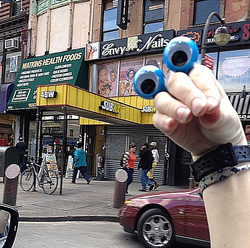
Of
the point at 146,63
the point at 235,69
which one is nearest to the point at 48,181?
the point at 146,63

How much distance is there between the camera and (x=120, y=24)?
15.9 meters

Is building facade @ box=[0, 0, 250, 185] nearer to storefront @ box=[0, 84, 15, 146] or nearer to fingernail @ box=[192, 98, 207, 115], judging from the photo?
storefront @ box=[0, 84, 15, 146]

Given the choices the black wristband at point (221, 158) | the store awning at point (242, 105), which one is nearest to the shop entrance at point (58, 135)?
the store awning at point (242, 105)

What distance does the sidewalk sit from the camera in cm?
831

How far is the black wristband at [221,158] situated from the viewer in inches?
39.8

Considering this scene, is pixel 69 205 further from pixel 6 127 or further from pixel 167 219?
pixel 6 127

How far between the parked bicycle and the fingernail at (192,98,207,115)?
11.3 m

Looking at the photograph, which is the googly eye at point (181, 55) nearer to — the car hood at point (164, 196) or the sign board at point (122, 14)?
the car hood at point (164, 196)

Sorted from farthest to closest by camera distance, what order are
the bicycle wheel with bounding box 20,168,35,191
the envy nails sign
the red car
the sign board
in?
the sign board → the envy nails sign → the bicycle wheel with bounding box 20,168,35,191 → the red car

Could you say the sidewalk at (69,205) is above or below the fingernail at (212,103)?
below

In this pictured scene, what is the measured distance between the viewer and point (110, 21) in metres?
17.4

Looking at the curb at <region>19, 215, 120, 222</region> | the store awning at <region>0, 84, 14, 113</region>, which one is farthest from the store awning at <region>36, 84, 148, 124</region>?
the store awning at <region>0, 84, 14, 113</region>

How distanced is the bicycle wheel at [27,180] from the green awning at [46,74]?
626 cm

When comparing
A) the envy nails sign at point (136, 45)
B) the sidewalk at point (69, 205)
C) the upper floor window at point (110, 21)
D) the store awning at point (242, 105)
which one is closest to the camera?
the sidewalk at point (69, 205)
